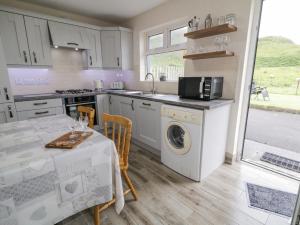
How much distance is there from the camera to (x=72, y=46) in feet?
9.85

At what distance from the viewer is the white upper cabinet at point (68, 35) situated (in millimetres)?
2786

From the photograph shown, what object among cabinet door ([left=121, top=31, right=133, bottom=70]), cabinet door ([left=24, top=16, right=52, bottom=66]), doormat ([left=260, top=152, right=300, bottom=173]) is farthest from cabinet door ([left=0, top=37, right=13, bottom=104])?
doormat ([left=260, top=152, right=300, bottom=173])

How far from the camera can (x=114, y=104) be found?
331 cm

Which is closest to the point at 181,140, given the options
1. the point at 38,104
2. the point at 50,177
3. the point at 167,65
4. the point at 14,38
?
the point at 50,177

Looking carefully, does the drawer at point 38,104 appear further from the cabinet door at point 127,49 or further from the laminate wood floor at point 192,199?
the laminate wood floor at point 192,199

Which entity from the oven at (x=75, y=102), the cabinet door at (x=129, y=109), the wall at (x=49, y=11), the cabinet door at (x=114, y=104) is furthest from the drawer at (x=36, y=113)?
the wall at (x=49, y=11)

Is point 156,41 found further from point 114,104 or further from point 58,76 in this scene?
point 58,76

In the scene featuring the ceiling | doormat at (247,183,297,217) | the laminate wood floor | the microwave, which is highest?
the ceiling

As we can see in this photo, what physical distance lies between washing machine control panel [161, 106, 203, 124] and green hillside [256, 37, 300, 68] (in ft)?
3.87

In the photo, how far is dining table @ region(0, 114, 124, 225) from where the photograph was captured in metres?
0.84

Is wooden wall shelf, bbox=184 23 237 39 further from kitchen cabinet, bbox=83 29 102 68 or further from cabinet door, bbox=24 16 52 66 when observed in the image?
cabinet door, bbox=24 16 52 66

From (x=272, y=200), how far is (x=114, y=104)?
9.18 ft

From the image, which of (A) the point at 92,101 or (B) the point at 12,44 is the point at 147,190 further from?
(B) the point at 12,44

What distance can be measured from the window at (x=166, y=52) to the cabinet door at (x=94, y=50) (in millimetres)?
1012
